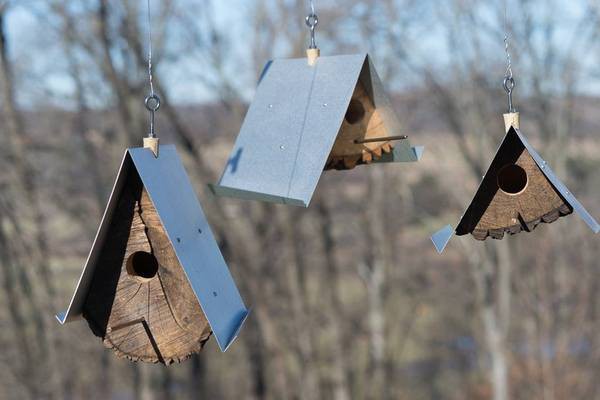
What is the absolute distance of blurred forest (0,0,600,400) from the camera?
1147 cm

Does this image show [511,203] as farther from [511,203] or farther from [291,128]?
[291,128]

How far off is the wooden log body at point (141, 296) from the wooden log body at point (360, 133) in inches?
45.7

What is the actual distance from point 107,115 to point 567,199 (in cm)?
1220

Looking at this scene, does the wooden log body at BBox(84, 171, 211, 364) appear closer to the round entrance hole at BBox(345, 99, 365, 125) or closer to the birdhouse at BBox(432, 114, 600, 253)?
the birdhouse at BBox(432, 114, 600, 253)

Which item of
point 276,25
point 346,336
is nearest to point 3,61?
point 276,25

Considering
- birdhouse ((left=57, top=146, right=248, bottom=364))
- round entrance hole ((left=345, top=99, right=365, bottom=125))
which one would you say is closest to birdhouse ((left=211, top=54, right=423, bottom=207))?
round entrance hole ((left=345, top=99, right=365, bottom=125))

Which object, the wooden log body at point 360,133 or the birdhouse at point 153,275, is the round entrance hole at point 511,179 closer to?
the wooden log body at point 360,133

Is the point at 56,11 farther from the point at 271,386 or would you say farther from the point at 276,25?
the point at 271,386

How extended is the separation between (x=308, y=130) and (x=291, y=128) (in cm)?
12

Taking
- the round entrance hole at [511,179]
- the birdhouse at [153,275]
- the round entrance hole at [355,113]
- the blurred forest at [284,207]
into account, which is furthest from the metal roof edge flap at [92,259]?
the blurred forest at [284,207]

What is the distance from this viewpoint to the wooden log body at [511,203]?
3.26m

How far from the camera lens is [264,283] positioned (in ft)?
45.1

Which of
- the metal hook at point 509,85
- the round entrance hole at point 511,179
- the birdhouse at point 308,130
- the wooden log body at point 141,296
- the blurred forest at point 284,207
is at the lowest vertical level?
the wooden log body at point 141,296

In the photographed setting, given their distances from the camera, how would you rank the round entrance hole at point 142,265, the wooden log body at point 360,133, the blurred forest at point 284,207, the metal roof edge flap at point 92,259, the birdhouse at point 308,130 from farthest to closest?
1. the blurred forest at point 284,207
2. the wooden log body at point 360,133
3. the birdhouse at point 308,130
4. the round entrance hole at point 142,265
5. the metal roof edge flap at point 92,259
